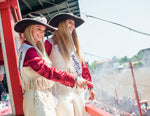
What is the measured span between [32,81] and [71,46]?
0.54 meters

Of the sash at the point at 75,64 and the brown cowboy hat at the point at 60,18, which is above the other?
the brown cowboy hat at the point at 60,18

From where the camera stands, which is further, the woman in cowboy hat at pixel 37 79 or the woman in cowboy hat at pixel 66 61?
the woman in cowboy hat at pixel 66 61

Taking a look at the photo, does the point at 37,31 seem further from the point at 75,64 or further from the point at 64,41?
the point at 75,64

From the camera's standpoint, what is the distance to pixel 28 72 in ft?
3.51

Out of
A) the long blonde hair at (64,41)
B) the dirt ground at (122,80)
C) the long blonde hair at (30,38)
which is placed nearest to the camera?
the long blonde hair at (30,38)

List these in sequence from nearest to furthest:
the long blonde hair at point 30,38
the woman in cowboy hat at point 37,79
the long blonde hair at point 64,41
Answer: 1. the woman in cowboy hat at point 37,79
2. the long blonde hair at point 30,38
3. the long blonde hair at point 64,41

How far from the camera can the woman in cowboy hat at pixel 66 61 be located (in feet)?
4.09

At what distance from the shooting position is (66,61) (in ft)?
4.39

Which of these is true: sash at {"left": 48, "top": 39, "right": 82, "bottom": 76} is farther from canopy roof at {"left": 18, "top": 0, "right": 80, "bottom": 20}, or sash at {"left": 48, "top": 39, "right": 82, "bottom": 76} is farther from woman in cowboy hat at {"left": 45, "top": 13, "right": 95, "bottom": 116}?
canopy roof at {"left": 18, "top": 0, "right": 80, "bottom": 20}

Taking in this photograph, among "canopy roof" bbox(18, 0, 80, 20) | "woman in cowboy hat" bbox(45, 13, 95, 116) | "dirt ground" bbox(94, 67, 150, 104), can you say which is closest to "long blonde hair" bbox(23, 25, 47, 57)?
"woman in cowboy hat" bbox(45, 13, 95, 116)

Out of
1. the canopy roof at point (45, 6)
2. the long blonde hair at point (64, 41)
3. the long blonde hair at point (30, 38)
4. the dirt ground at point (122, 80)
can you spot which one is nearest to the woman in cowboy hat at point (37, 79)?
the long blonde hair at point (30, 38)

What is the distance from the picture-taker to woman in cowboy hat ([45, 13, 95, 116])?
4.09ft

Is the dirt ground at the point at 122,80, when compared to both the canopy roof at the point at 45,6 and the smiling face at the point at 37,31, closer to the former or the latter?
the canopy roof at the point at 45,6

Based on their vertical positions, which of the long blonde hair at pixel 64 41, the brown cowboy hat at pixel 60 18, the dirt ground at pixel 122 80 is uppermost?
the brown cowboy hat at pixel 60 18
